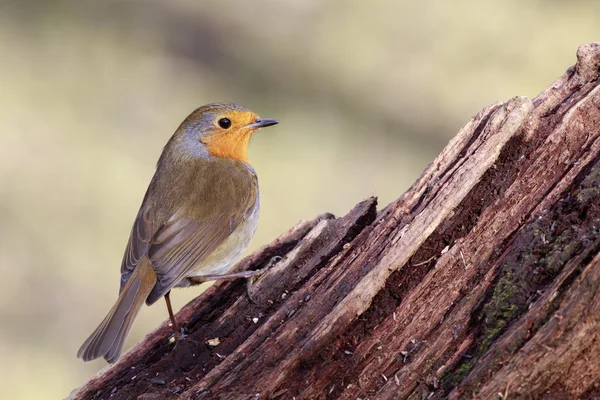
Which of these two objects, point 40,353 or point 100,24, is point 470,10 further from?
point 40,353

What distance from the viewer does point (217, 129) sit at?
455 centimetres

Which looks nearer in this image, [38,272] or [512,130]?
[512,130]

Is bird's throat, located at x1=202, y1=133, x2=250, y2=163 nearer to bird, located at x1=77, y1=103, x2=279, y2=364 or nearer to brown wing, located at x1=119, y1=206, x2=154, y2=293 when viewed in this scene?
bird, located at x1=77, y1=103, x2=279, y2=364

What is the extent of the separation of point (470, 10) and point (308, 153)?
2745mm

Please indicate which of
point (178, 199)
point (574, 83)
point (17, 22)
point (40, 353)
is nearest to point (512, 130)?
point (574, 83)

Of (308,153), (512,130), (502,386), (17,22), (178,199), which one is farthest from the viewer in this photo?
(17,22)

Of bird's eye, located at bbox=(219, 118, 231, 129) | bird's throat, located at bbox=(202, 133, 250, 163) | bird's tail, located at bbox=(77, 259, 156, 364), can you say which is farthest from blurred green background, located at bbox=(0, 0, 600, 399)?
bird's tail, located at bbox=(77, 259, 156, 364)

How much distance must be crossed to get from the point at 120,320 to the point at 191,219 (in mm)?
706

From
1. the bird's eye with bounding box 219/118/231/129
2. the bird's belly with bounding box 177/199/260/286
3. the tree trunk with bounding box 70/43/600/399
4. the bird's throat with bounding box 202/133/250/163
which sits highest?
the bird's eye with bounding box 219/118/231/129

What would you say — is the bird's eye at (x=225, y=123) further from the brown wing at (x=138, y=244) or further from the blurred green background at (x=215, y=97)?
the blurred green background at (x=215, y=97)

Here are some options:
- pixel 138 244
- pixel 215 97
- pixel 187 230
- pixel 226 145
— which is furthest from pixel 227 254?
pixel 215 97

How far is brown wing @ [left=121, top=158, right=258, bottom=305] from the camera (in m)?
3.87

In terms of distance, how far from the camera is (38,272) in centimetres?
620

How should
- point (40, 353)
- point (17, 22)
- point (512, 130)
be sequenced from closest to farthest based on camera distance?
point (512, 130) → point (40, 353) → point (17, 22)
